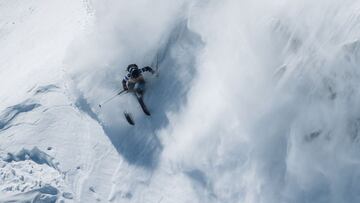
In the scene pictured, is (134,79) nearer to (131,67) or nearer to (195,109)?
(131,67)

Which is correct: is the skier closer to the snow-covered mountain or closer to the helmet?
the helmet

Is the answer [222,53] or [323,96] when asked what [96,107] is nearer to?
[222,53]

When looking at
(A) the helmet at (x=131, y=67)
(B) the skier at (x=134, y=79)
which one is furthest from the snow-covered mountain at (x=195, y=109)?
(A) the helmet at (x=131, y=67)

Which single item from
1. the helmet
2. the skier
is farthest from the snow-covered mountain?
the helmet

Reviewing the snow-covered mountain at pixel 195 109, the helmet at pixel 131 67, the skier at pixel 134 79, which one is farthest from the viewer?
the helmet at pixel 131 67

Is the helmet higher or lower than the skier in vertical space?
higher

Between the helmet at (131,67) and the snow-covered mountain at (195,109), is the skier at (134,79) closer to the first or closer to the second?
the helmet at (131,67)

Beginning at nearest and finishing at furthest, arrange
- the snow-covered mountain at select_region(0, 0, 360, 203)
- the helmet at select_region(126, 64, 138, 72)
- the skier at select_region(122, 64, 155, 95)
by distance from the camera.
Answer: the snow-covered mountain at select_region(0, 0, 360, 203), the skier at select_region(122, 64, 155, 95), the helmet at select_region(126, 64, 138, 72)
